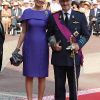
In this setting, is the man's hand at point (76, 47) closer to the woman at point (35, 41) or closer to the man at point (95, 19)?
the woman at point (35, 41)

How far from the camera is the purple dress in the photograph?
761cm

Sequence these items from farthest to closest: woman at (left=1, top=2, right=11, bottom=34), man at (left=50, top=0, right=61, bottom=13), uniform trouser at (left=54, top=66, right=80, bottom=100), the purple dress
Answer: woman at (left=1, top=2, right=11, bottom=34) < man at (left=50, top=0, right=61, bottom=13) < the purple dress < uniform trouser at (left=54, top=66, right=80, bottom=100)

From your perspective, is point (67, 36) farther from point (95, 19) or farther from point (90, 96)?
point (95, 19)

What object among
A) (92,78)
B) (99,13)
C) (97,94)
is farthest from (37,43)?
(99,13)

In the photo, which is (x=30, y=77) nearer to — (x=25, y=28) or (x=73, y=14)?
(x=25, y=28)

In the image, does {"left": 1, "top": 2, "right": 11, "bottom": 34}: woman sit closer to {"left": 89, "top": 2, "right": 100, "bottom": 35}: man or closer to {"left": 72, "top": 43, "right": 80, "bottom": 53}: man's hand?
{"left": 89, "top": 2, "right": 100, "bottom": 35}: man

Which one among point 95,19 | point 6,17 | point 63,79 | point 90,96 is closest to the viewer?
point 63,79

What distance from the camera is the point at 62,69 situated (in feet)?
23.7

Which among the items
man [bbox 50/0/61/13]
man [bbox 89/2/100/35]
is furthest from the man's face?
man [bbox 89/2/100/35]

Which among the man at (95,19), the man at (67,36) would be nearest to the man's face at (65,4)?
the man at (67,36)

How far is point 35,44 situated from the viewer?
770 cm

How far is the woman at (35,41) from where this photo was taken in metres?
7.61

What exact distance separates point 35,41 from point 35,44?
5cm

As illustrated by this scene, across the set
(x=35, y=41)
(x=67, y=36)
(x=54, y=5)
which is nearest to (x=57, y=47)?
(x=67, y=36)
